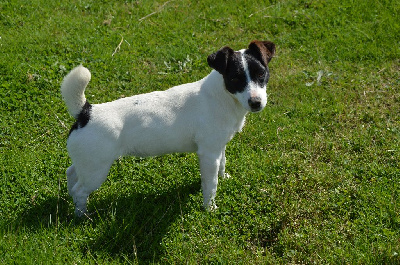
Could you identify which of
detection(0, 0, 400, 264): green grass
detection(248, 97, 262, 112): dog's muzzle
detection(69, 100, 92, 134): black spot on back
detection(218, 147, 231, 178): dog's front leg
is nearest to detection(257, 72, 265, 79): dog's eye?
detection(248, 97, 262, 112): dog's muzzle

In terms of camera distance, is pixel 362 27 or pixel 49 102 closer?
pixel 49 102

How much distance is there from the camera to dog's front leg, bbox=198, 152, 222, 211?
4867mm

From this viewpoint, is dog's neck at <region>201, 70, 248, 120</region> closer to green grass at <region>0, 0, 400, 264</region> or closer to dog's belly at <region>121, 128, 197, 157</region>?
dog's belly at <region>121, 128, 197, 157</region>

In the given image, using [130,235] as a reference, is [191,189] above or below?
below

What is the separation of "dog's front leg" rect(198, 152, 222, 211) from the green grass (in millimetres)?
149

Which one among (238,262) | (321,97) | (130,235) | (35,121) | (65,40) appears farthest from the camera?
(65,40)

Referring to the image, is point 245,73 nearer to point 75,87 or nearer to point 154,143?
point 154,143

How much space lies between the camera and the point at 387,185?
5.40 metres

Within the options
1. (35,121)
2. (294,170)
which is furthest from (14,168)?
(294,170)

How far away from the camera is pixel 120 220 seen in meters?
4.94

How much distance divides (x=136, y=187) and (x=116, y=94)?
7.13 feet

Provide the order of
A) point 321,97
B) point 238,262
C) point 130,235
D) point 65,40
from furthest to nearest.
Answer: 1. point 65,40
2. point 321,97
3. point 130,235
4. point 238,262

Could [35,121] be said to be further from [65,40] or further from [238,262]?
[238,262]

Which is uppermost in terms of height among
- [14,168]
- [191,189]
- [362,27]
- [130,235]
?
[14,168]
